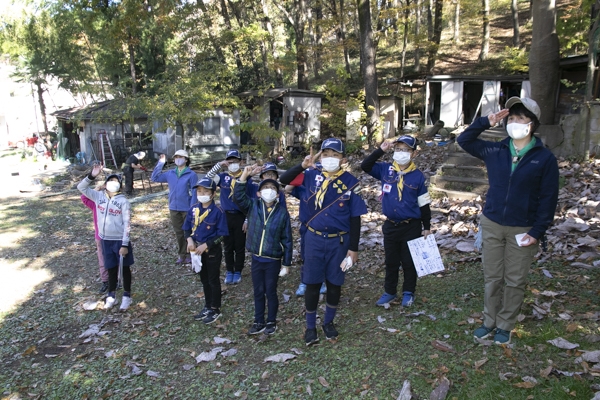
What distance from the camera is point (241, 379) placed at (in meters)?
4.38

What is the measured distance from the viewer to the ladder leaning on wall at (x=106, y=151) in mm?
23297

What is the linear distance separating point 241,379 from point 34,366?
252 cm

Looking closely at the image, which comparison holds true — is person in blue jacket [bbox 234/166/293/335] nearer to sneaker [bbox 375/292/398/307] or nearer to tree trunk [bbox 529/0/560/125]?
sneaker [bbox 375/292/398/307]

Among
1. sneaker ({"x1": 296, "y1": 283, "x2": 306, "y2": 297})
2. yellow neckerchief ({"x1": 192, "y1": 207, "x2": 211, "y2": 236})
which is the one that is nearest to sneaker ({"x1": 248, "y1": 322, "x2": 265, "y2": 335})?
sneaker ({"x1": 296, "y1": 283, "x2": 306, "y2": 297})

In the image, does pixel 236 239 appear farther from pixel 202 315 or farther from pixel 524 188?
pixel 524 188

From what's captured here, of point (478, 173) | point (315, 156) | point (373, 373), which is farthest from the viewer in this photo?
point (478, 173)

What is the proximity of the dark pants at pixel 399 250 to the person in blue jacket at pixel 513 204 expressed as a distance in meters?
1.00

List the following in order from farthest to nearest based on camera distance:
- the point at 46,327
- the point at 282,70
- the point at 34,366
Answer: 1. the point at 282,70
2. the point at 46,327
3. the point at 34,366

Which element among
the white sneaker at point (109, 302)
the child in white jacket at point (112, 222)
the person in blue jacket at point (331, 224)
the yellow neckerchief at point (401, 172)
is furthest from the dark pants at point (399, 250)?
the white sneaker at point (109, 302)

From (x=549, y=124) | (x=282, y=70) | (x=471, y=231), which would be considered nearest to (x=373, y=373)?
(x=471, y=231)

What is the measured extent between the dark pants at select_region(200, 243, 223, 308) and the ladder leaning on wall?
19.7 metres

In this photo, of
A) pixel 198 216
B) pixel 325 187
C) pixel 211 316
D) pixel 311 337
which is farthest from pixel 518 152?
pixel 211 316

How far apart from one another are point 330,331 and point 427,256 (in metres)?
1.42

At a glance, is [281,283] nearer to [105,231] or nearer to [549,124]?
[105,231]
